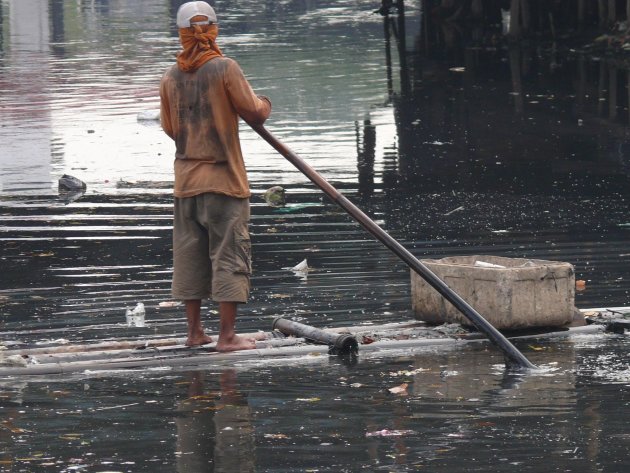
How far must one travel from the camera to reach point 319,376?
6531mm

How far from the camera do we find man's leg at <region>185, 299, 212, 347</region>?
7008 millimetres

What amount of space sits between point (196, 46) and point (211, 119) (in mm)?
342

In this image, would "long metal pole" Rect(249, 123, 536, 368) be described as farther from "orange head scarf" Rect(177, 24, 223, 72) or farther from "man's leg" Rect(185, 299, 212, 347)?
"man's leg" Rect(185, 299, 212, 347)

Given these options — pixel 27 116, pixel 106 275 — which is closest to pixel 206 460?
pixel 106 275

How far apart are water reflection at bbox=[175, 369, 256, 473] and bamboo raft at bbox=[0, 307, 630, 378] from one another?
0.32 meters

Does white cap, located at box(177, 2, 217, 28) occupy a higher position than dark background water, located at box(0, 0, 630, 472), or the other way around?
white cap, located at box(177, 2, 217, 28)

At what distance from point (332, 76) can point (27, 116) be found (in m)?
5.91

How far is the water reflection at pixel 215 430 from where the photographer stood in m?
5.14

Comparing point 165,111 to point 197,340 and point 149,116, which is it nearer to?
point 197,340

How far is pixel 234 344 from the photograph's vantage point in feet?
22.7

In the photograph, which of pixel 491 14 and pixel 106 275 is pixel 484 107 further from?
pixel 491 14

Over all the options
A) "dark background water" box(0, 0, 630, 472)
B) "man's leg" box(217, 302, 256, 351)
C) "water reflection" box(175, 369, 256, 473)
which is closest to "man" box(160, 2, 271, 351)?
"man's leg" box(217, 302, 256, 351)

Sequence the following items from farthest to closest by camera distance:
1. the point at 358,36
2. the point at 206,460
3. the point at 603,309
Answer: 1. the point at 358,36
2. the point at 603,309
3. the point at 206,460

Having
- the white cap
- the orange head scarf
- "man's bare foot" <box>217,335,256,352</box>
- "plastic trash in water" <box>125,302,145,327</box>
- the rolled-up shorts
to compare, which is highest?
the white cap
